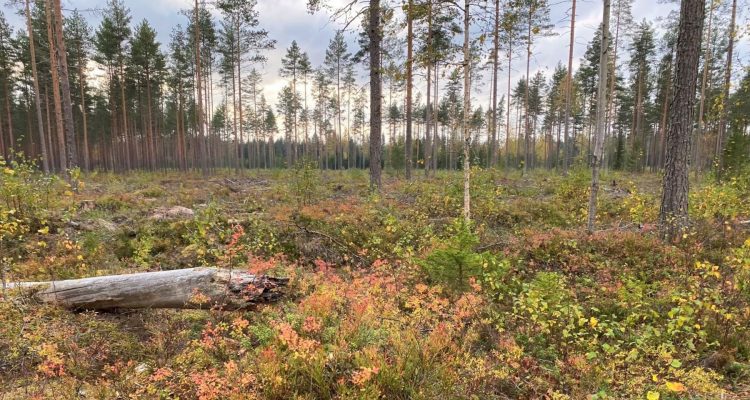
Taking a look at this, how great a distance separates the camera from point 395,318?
4145 mm

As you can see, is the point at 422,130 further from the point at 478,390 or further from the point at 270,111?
the point at 478,390

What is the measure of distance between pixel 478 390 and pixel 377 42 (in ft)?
34.6

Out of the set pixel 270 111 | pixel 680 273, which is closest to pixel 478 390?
pixel 680 273

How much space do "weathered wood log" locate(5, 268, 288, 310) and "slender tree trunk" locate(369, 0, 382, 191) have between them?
7934 mm

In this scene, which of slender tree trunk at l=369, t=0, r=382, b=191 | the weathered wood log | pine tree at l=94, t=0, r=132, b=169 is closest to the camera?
the weathered wood log

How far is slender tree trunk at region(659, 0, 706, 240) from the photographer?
6426 millimetres

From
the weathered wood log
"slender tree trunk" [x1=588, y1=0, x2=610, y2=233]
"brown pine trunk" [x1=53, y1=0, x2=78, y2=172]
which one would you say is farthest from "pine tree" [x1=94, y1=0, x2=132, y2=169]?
"slender tree trunk" [x1=588, y1=0, x2=610, y2=233]

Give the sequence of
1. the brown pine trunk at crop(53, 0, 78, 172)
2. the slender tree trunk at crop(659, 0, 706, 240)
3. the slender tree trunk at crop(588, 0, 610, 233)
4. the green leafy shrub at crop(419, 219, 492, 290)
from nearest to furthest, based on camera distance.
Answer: the green leafy shrub at crop(419, 219, 492, 290), the slender tree trunk at crop(659, 0, 706, 240), the slender tree trunk at crop(588, 0, 610, 233), the brown pine trunk at crop(53, 0, 78, 172)

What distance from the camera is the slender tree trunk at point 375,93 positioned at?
11.0 m

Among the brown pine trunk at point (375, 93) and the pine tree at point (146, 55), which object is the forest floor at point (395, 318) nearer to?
the brown pine trunk at point (375, 93)

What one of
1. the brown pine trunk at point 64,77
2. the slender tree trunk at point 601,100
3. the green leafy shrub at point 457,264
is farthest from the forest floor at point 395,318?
the brown pine trunk at point 64,77

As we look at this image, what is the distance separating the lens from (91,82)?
32.6 metres

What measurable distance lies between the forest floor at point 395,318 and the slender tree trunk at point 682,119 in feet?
1.54

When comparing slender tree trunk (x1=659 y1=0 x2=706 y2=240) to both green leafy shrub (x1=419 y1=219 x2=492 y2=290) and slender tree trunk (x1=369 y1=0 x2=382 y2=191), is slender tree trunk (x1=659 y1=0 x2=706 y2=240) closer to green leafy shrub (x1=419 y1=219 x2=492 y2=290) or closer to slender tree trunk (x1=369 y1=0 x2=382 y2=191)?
green leafy shrub (x1=419 y1=219 x2=492 y2=290)
